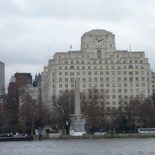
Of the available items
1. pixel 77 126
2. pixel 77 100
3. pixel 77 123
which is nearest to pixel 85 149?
pixel 77 100

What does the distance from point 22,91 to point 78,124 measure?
3641 centimetres

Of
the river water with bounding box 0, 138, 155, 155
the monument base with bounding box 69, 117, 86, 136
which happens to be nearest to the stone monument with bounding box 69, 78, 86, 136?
the monument base with bounding box 69, 117, 86, 136

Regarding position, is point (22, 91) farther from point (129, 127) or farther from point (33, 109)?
point (129, 127)

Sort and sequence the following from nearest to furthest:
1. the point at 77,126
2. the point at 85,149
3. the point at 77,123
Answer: the point at 85,149 < the point at 77,123 < the point at 77,126

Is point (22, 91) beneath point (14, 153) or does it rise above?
above

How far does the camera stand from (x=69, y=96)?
176 meters

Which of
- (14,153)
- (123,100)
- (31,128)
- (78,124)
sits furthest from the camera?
(123,100)

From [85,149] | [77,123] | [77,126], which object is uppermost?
[77,123]

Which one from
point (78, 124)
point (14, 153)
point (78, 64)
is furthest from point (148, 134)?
point (14, 153)

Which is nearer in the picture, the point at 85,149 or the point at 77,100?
the point at 85,149

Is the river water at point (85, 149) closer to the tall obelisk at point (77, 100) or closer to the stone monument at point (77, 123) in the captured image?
the tall obelisk at point (77, 100)

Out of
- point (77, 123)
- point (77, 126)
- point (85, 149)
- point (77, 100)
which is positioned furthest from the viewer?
point (77, 126)

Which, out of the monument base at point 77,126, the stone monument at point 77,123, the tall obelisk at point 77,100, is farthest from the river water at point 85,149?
the monument base at point 77,126

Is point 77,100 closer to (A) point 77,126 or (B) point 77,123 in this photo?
(B) point 77,123
